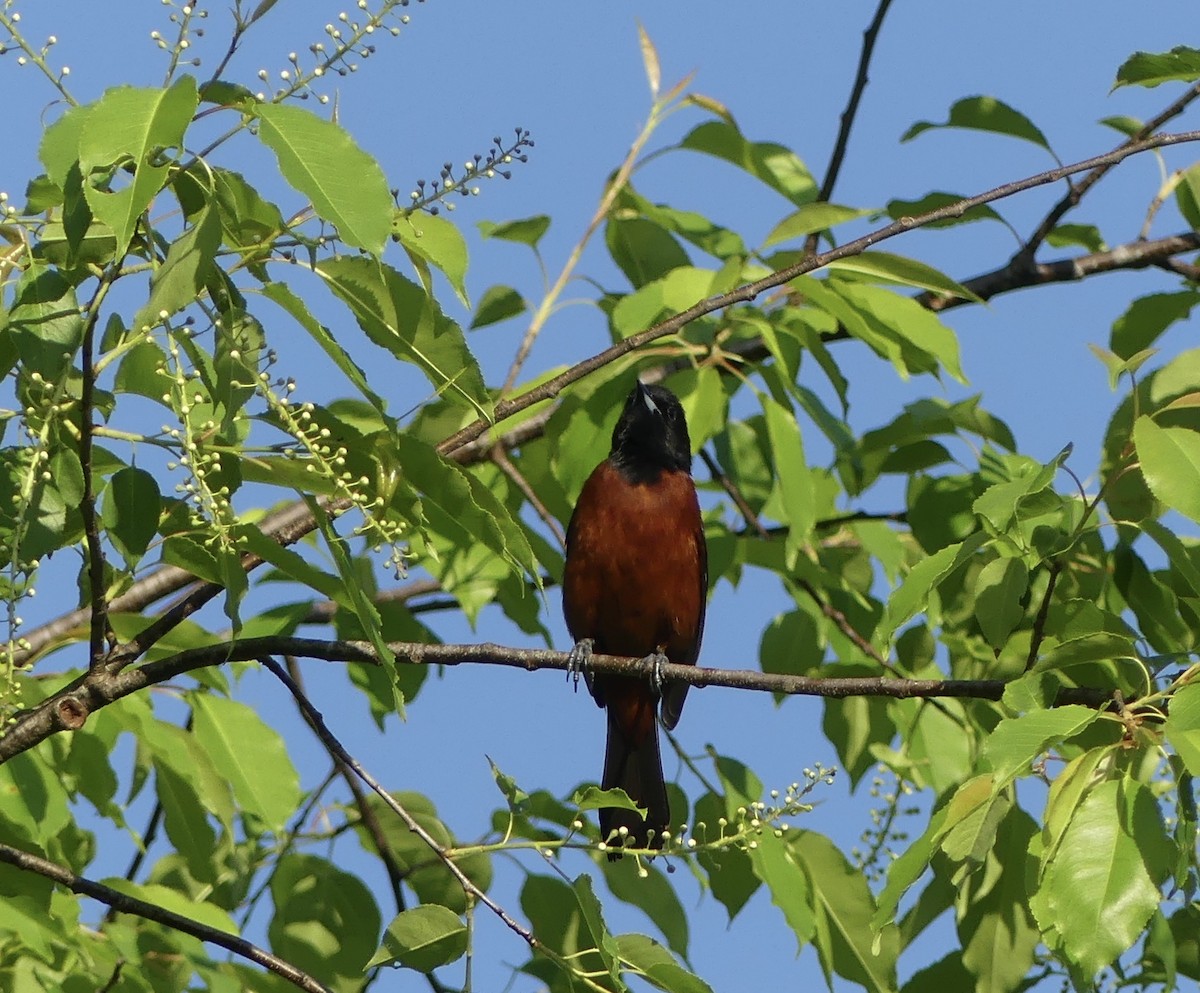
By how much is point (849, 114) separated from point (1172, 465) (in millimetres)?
1790

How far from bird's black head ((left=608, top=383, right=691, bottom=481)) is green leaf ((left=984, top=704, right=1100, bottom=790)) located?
3157 mm

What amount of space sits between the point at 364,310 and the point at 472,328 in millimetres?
1993

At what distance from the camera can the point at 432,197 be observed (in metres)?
2.27

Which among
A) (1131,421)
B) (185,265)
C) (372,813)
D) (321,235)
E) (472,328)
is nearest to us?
(185,265)

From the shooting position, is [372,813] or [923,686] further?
[372,813]

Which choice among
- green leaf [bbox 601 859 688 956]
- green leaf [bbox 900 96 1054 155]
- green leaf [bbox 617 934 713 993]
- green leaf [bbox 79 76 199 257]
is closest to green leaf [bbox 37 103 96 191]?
green leaf [bbox 79 76 199 257]

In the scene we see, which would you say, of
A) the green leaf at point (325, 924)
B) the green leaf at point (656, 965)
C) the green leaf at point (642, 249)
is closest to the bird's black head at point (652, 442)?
the green leaf at point (642, 249)

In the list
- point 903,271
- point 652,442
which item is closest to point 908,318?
point 903,271

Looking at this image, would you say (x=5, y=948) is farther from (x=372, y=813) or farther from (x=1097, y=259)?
(x=1097, y=259)

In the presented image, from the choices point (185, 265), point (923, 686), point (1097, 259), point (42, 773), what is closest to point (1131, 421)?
point (923, 686)

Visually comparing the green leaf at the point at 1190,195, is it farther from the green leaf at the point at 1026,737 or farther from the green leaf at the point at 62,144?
the green leaf at the point at 62,144

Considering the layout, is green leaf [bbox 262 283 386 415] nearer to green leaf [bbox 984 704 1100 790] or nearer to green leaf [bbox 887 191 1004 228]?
green leaf [bbox 984 704 1100 790]

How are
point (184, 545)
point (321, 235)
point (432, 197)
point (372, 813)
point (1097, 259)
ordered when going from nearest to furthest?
point (321, 235)
point (432, 197)
point (184, 545)
point (372, 813)
point (1097, 259)

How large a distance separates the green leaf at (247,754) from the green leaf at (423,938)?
94 centimetres
